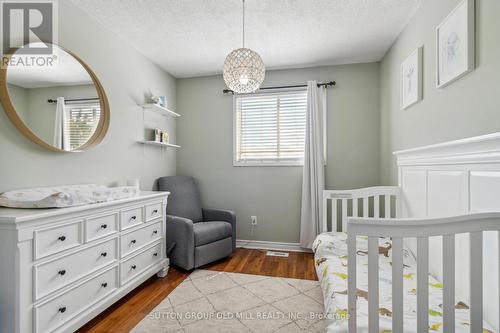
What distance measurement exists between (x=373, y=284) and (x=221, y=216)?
2.32m

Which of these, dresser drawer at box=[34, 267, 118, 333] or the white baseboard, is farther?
the white baseboard

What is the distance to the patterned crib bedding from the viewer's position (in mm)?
996

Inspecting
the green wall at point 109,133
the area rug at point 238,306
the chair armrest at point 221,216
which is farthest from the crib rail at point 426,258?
the chair armrest at point 221,216

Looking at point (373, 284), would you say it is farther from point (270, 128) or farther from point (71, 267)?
point (270, 128)

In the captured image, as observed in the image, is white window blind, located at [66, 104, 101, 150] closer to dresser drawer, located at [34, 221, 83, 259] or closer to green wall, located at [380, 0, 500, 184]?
dresser drawer, located at [34, 221, 83, 259]

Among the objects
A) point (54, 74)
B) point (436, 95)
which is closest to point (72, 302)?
point (54, 74)

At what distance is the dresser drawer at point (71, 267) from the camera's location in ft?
4.23

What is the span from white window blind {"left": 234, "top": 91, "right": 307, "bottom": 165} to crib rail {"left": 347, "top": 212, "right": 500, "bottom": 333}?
2.30m

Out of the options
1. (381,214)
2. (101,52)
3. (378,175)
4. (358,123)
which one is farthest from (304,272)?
(101,52)

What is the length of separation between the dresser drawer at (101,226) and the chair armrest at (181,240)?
2.42 feet

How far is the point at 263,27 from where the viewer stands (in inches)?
87.0

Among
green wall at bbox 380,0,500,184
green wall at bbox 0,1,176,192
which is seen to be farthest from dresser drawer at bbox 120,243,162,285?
green wall at bbox 380,0,500,184

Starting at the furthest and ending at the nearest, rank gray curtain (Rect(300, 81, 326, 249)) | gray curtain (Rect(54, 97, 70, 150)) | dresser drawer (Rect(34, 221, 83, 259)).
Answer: gray curtain (Rect(300, 81, 326, 249)) < gray curtain (Rect(54, 97, 70, 150)) < dresser drawer (Rect(34, 221, 83, 259))

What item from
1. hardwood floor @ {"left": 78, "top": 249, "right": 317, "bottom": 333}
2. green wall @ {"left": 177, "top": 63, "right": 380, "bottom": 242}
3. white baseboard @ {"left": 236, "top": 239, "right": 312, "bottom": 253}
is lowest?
hardwood floor @ {"left": 78, "top": 249, "right": 317, "bottom": 333}
